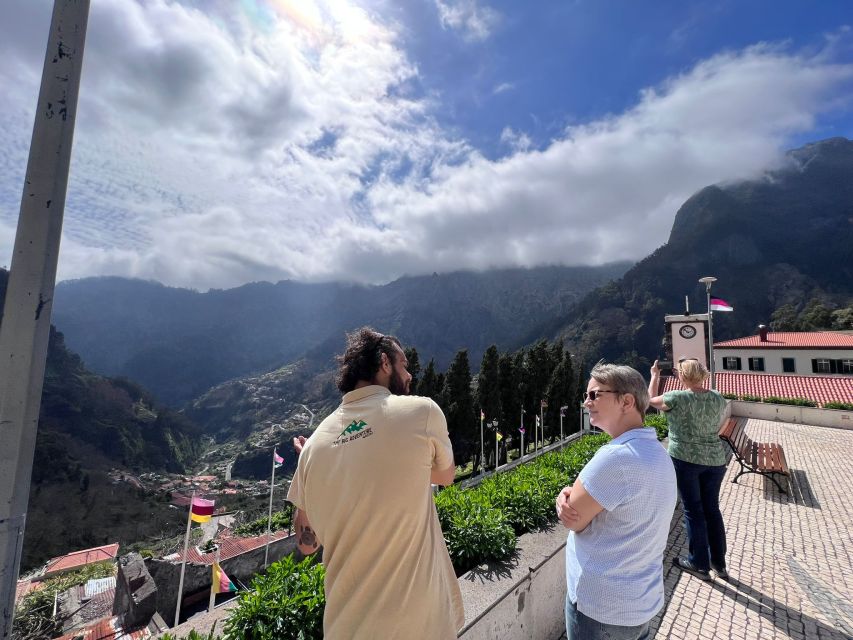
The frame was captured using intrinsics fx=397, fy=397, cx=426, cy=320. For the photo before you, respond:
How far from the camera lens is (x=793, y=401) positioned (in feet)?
55.3

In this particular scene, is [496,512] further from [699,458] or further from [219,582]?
[219,582]

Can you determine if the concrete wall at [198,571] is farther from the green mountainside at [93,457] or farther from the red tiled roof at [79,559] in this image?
the red tiled roof at [79,559]

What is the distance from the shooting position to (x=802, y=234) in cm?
10412

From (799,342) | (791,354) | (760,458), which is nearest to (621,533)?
(760,458)

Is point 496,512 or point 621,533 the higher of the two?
point 621,533

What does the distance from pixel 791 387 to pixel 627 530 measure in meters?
25.3

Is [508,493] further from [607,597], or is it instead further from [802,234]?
[802,234]

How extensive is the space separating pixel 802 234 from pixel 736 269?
778 inches

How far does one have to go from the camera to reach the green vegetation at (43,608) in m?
15.0

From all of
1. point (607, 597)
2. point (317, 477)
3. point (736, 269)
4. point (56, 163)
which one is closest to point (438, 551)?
point (317, 477)

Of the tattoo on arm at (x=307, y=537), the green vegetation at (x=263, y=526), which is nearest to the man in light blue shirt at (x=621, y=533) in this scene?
the tattoo on arm at (x=307, y=537)

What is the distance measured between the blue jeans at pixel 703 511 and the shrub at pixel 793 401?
57.9 feet

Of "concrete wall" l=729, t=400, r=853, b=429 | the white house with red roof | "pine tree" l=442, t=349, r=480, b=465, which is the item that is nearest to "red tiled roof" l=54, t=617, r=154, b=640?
"pine tree" l=442, t=349, r=480, b=465

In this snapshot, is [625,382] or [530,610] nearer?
[625,382]
